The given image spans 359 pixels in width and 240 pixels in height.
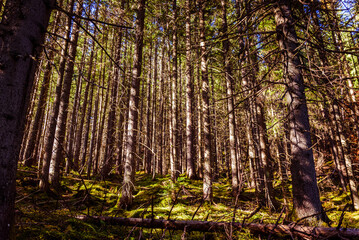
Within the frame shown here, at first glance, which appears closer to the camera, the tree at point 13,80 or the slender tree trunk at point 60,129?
the tree at point 13,80

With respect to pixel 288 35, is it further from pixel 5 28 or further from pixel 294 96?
pixel 5 28

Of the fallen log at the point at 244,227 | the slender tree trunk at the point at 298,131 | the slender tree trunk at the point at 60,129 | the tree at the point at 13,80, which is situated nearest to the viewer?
the tree at the point at 13,80

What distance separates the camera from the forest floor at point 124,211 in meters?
2.58

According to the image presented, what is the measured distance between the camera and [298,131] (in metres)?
4.02

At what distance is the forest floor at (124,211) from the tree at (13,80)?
0.57 metres

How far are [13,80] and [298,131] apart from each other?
15.8 ft

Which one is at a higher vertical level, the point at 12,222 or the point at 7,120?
the point at 7,120

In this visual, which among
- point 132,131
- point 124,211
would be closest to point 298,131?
point 132,131

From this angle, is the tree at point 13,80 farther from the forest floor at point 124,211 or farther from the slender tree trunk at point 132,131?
the slender tree trunk at point 132,131

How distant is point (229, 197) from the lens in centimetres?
845

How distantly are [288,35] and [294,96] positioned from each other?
59.3 inches

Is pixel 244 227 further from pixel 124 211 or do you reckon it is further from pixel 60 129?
pixel 60 129

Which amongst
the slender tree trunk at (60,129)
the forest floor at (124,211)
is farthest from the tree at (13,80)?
the slender tree trunk at (60,129)

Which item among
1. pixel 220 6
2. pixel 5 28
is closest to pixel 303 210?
pixel 5 28
